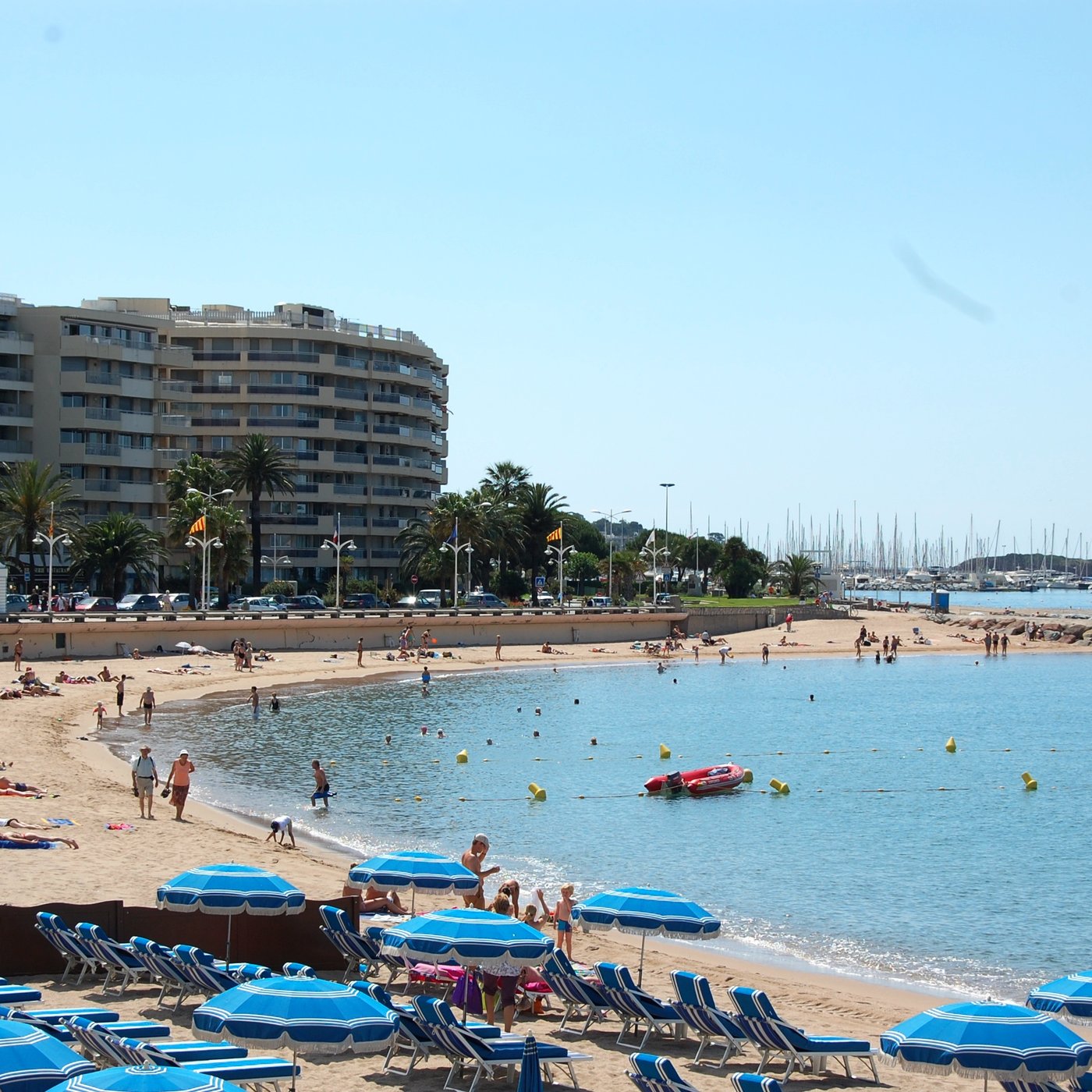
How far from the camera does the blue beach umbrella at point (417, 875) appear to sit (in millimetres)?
17047

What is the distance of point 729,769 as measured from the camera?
3894cm

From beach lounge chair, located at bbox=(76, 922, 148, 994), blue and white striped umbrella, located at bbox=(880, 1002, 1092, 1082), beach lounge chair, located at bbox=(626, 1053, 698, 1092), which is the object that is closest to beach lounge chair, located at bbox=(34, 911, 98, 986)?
beach lounge chair, located at bbox=(76, 922, 148, 994)

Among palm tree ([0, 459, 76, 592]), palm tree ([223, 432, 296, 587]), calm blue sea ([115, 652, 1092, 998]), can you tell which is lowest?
calm blue sea ([115, 652, 1092, 998])

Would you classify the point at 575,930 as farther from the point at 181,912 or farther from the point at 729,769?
the point at 729,769

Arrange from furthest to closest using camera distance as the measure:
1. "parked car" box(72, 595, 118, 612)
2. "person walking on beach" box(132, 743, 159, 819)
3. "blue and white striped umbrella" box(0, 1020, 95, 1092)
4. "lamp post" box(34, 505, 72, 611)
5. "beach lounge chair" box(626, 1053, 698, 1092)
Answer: "parked car" box(72, 595, 118, 612) → "lamp post" box(34, 505, 72, 611) → "person walking on beach" box(132, 743, 159, 819) → "beach lounge chair" box(626, 1053, 698, 1092) → "blue and white striped umbrella" box(0, 1020, 95, 1092)

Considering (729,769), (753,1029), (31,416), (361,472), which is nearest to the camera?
(753,1029)

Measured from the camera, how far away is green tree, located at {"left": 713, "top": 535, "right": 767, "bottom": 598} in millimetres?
139375

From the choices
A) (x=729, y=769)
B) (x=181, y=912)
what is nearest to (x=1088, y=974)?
(x=181, y=912)

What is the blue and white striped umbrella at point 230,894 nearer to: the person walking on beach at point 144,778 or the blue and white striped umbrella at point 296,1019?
the blue and white striped umbrella at point 296,1019

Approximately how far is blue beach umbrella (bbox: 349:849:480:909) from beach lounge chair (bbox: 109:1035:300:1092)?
20.6ft

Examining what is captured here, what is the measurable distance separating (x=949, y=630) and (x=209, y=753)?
88914 millimetres

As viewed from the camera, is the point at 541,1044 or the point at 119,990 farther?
the point at 119,990

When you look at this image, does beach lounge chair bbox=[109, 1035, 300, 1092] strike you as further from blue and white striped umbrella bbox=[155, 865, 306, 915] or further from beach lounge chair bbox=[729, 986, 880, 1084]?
beach lounge chair bbox=[729, 986, 880, 1084]

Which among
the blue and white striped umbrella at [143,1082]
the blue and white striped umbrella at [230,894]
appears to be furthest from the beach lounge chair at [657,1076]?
the blue and white striped umbrella at [230,894]
